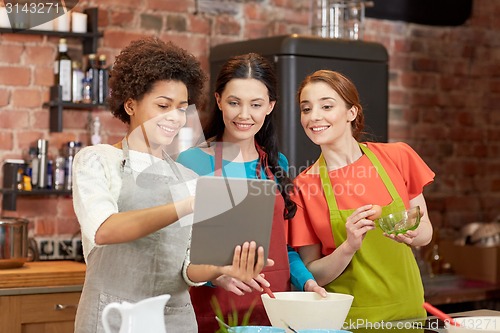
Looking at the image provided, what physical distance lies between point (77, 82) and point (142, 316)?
7.71 ft

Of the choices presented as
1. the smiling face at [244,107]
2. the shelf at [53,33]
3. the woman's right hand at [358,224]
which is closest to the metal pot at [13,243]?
the shelf at [53,33]

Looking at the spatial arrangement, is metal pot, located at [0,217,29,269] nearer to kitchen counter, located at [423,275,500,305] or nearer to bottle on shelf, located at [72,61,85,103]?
bottle on shelf, located at [72,61,85,103]

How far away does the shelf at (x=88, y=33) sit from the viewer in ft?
12.1

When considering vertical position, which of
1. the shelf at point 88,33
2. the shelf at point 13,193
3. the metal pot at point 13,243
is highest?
the shelf at point 88,33

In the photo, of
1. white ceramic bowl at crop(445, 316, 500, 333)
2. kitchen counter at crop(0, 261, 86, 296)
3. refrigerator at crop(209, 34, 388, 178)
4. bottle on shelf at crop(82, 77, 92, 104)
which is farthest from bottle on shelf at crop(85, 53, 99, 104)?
white ceramic bowl at crop(445, 316, 500, 333)

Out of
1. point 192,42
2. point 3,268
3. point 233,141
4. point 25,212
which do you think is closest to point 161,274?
point 233,141

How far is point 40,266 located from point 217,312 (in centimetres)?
131

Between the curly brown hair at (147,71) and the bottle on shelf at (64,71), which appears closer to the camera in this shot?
the curly brown hair at (147,71)

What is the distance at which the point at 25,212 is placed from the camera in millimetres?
3699

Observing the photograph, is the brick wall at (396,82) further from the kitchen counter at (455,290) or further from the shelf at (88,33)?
the kitchen counter at (455,290)

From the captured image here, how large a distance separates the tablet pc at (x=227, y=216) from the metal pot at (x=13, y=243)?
166cm

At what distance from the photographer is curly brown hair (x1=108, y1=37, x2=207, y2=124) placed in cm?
208

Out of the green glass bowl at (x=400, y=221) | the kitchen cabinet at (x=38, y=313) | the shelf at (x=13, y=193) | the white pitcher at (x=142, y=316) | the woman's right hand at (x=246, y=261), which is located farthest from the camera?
the shelf at (x=13, y=193)

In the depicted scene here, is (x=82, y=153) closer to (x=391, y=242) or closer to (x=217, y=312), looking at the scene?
(x=217, y=312)
